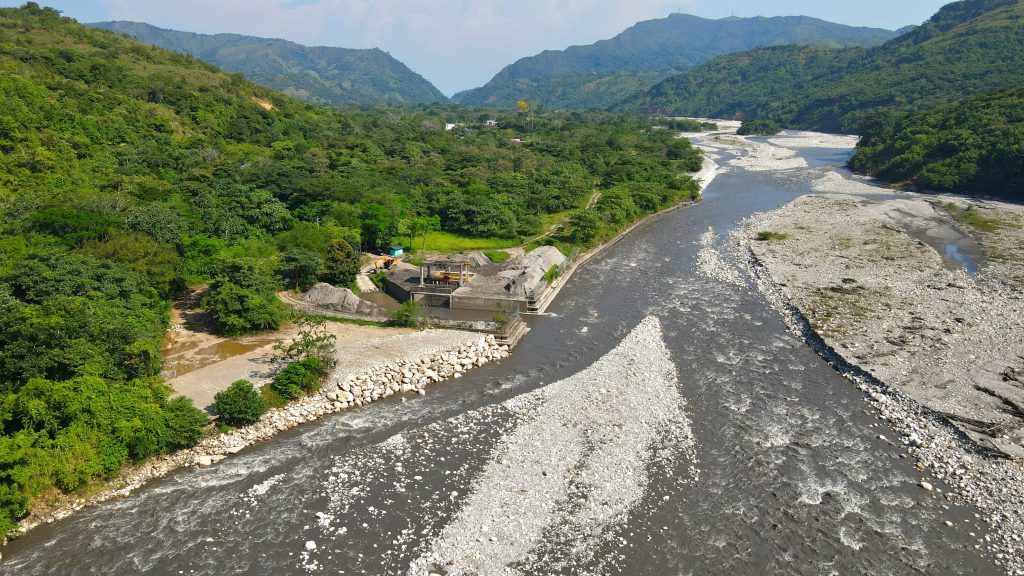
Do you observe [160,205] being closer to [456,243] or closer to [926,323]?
[456,243]

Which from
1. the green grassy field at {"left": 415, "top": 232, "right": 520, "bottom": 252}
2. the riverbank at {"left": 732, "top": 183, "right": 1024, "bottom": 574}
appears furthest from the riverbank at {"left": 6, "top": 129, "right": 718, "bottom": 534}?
the riverbank at {"left": 732, "top": 183, "right": 1024, "bottom": 574}

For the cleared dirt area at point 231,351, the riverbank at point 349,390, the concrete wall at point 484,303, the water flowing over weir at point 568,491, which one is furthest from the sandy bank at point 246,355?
the concrete wall at point 484,303

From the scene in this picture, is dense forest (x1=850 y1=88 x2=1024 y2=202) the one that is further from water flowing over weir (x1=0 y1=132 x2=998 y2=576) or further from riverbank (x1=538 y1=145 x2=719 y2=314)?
water flowing over weir (x1=0 y1=132 x2=998 y2=576)

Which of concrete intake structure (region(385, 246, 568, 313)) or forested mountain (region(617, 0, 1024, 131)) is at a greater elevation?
forested mountain (region(617, 0, 1024, 131))

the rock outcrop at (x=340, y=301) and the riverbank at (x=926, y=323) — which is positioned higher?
the rock outcrop at (x=340, y=301)

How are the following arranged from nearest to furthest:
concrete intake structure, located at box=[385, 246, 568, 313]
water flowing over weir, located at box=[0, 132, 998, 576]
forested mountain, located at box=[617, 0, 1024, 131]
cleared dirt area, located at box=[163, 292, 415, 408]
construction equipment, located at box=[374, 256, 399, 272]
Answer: water flowing over weir, located at box=[0, 132, 998, 576], cleared dirt area, located at box=[163, 292, 415, 408], concrete intake structure, located at box=[385, 246, 568, 313], construction equipment, located at box=[374, 256, 399, 272], forested mountain, located at box=[617, 0, 1024, 131]

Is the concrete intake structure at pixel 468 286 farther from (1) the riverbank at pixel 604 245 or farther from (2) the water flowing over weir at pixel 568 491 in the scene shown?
(2) the water flowing over weir at pixel 568 491

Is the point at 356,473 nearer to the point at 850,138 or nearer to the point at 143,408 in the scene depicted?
the point at 143,408

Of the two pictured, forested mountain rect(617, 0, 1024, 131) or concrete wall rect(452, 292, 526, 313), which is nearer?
concrete wall rect(452, 292, 526, 313)
